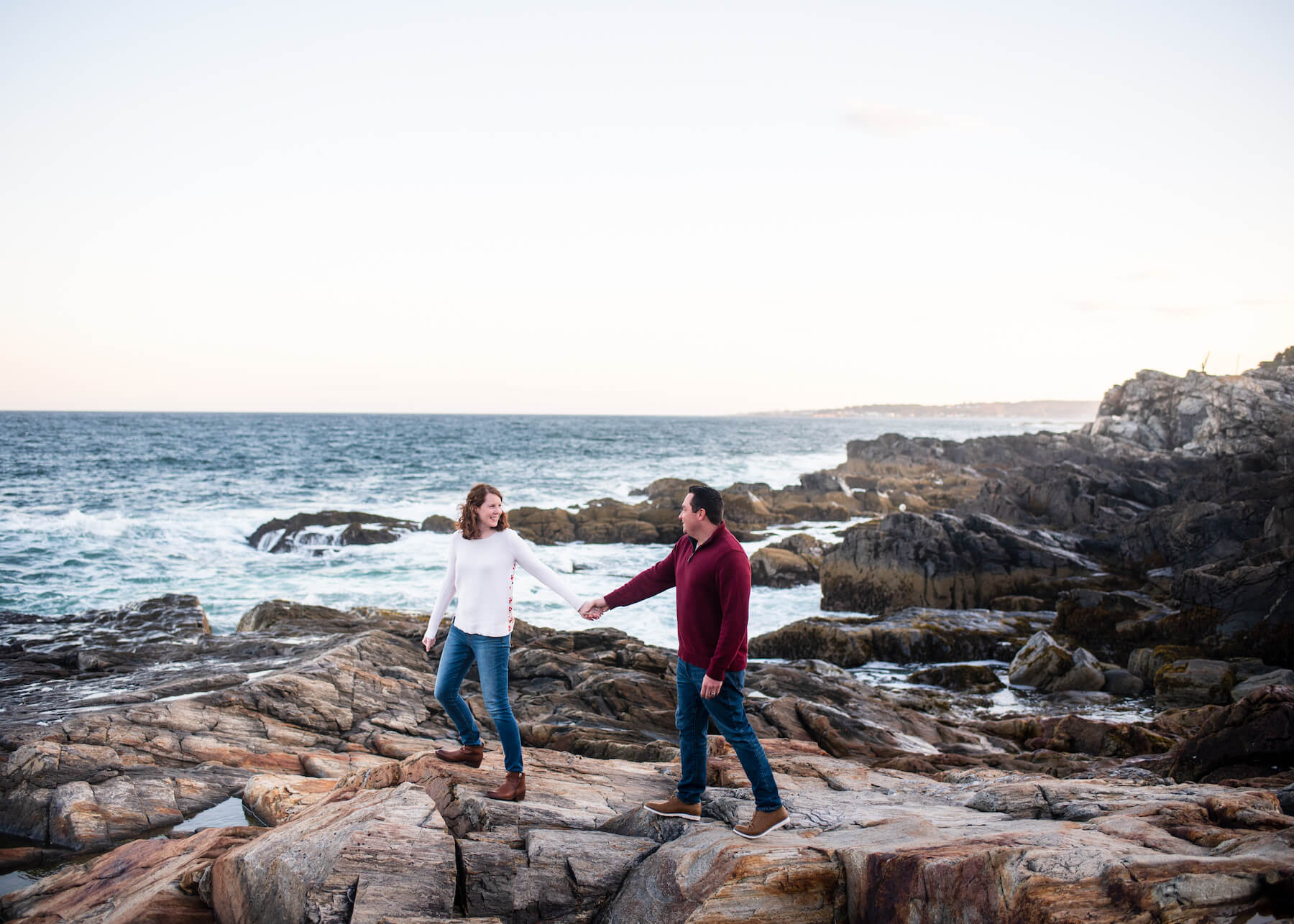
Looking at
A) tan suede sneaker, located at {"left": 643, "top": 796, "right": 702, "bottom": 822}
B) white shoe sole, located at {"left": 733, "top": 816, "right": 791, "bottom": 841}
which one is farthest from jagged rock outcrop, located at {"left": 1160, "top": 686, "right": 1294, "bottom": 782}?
tan suede sneaker, located at {"left": 643, "top": 796, "right": 702, "bottom": 822}

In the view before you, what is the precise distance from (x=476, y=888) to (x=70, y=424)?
120708 mm

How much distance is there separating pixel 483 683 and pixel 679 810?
1598mm

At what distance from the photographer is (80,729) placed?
7.00m

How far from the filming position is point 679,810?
4844 millimetres

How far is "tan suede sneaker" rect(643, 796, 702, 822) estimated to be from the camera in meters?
4.84

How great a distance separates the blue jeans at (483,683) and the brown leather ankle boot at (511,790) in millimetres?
42

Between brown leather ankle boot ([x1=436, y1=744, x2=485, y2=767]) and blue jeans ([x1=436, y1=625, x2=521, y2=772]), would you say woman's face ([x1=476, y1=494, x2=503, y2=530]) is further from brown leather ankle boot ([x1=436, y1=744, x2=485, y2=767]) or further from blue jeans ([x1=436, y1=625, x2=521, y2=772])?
brown leather ankle boot ([x1=436, y1=744, x2=485, y2=767])

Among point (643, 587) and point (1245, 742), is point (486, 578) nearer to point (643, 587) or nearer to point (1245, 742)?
point (643, 587)

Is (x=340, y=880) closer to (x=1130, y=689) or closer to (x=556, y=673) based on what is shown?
(x=556, y=673)

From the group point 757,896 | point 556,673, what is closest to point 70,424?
point 556,673

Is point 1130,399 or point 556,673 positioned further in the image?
point 1130,399

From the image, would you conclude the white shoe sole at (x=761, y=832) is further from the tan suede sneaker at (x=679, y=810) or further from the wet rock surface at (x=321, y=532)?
the wet rock surface at (x=321, y=532)

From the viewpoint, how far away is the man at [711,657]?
4.52 m

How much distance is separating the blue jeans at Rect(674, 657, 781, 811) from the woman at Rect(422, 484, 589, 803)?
3.34 feet
